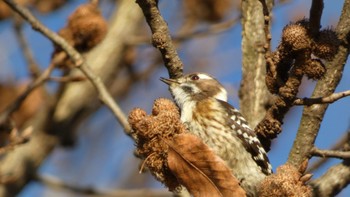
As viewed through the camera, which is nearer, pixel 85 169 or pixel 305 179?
pixel 305 179

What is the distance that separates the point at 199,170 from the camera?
3168 millimetres

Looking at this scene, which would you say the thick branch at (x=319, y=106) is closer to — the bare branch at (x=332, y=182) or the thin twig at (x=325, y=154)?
the thin twig at (x=325, y=154)

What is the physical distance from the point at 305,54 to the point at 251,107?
1688 millimetres

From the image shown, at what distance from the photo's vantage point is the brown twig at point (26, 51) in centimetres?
591

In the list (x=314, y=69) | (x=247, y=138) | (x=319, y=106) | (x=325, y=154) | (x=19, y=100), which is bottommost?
(x=325, y=154)

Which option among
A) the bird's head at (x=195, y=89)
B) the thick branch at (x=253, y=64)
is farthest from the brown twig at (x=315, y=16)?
the thick branch at (x=253, y=64)

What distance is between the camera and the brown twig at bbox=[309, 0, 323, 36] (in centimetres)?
314

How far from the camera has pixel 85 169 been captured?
1012cm

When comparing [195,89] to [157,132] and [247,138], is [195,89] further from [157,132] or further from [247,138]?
[157,132]

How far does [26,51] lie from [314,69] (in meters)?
3.42

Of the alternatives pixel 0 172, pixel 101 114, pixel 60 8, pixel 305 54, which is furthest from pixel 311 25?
pixel 101 114

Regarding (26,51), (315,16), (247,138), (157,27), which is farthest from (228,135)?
(26,51)

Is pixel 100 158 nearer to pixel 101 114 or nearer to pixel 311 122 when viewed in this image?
pixel 101 114

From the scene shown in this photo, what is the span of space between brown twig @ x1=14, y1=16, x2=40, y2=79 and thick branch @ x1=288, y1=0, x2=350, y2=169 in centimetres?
281
